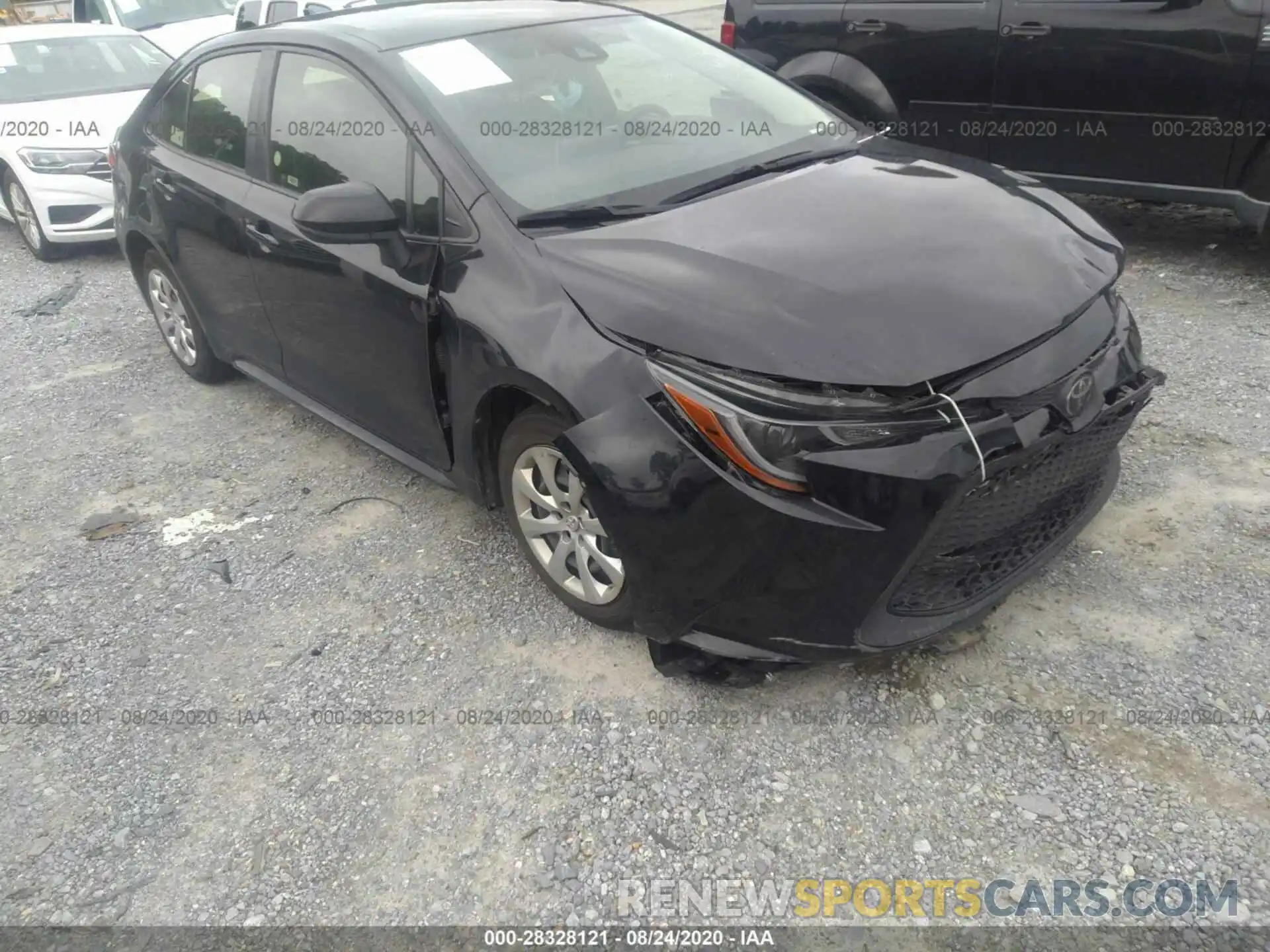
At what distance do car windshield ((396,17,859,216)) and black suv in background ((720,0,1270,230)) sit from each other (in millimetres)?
1208

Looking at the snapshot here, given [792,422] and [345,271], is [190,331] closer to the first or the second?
[345,271]

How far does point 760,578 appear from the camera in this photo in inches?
89.7

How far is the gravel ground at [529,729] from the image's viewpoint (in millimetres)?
2209

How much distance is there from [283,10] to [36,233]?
2.48m

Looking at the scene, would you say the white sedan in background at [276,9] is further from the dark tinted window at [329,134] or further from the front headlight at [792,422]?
the front headlight at [792,422]

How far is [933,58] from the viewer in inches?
210

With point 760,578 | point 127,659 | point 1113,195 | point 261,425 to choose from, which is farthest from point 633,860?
point 1113,195

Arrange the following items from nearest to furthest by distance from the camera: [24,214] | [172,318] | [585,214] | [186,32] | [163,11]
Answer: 1. [585,214]
2. [172,318]
3. [24,214]
4. [186,32]
5. [163,11]

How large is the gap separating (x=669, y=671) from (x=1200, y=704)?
1.38m

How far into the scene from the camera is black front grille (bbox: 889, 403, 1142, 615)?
2.25 m

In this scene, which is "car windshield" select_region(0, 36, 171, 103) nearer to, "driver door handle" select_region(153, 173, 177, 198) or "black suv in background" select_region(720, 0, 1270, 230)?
"driver door handle" select_region(153, 173, 177, 198)

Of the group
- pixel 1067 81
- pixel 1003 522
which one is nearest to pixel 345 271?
pixel 1003 522

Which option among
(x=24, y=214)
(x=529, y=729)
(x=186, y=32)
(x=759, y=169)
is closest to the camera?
(x=529, y=729)

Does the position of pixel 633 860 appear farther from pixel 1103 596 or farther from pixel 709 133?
pixel 709 133
